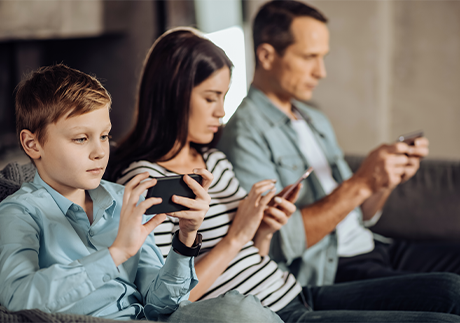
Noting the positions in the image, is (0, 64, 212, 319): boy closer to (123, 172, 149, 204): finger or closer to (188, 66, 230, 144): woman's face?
(123, 172, 149, 204): finger

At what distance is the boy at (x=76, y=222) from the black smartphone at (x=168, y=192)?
12mm

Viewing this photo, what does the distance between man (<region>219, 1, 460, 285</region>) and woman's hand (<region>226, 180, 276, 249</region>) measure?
0.65ft

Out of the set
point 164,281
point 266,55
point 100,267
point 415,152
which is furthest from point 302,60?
point 100,267

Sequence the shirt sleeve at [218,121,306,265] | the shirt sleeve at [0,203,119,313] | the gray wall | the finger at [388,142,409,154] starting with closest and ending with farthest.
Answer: the shirt sleeve at [0,203,119,313]
the shirt sleeve at [218,121,306,265]
the finger at [388,142,409,154]
the gray wall

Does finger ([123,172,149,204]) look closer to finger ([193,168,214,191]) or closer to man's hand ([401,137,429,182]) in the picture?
finger ([193,168,214,191])

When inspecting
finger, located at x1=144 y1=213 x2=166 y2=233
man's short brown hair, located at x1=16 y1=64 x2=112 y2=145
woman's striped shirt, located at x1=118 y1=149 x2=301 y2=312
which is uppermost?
man's short brown hair, located at x1=16 y1=64 x2=112 y2=145

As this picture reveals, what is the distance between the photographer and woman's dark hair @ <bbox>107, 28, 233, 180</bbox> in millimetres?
1001

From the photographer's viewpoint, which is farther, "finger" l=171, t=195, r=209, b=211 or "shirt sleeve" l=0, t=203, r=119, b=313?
"finger" l=171, t=195, r=209, b=211

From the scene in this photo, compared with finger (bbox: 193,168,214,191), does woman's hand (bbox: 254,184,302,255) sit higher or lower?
lower

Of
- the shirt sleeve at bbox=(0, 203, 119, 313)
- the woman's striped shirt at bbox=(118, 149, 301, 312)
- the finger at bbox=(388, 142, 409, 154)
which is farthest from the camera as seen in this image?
the finger at bbox=(388, 142, 409, 154)

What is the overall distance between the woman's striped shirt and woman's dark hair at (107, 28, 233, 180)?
2.0 inches

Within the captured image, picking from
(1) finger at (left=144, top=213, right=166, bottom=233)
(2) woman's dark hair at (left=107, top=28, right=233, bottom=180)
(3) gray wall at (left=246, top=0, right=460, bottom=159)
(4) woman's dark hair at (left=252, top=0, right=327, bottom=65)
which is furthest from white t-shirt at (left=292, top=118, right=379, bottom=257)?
(3) gray wall at (left=246, top=0, right=460, bottom=159)

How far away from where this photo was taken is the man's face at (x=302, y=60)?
1.41 metres

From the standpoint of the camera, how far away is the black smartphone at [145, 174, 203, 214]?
2.19ft
